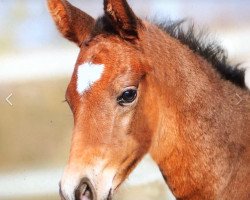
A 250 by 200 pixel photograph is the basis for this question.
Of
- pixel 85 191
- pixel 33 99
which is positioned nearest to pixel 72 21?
pixel 85 191

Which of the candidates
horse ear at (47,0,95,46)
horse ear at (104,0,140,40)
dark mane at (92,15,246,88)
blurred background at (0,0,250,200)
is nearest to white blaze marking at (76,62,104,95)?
horse ear at (104,0,140,40)

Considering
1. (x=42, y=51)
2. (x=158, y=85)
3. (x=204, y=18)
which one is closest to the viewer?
(x=158, y=85)

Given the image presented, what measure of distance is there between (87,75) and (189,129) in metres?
0.61

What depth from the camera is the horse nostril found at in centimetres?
284

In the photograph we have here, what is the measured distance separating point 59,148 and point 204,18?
1572 mm

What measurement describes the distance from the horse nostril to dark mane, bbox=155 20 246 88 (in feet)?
3.31

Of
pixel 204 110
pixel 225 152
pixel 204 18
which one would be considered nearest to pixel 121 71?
pixel 204 110

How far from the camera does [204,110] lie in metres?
3.21

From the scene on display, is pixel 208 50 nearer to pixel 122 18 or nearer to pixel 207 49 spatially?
pixel 207 49

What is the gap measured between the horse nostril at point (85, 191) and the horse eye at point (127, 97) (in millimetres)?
433

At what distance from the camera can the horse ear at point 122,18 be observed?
3.14 metres

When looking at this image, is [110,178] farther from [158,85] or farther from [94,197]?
[158,85]

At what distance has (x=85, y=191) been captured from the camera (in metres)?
2.88

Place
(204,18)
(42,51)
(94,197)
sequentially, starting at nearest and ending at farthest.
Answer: (94,197)
(204,18)
(42,51)
